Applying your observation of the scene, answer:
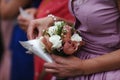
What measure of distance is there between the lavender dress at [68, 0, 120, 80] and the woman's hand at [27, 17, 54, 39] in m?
0.21

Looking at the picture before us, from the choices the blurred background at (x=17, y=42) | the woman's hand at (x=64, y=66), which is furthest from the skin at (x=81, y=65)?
the blurred background at (x=17, y=42)

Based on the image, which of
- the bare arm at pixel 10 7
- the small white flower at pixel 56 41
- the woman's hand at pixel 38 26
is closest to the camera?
the small white flower at pixel 56 41

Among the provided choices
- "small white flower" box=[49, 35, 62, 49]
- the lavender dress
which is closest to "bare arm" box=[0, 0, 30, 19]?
the lavender dress

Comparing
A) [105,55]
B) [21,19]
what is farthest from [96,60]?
[21,19]

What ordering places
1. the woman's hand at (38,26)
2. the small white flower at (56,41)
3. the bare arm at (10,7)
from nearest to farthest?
the small white flower at (56,41)
the woman's hand at (38,26)
the bare arm at (10,7)

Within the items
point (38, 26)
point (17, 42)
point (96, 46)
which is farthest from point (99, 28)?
point (17, 42)

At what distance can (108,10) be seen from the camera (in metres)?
1.71

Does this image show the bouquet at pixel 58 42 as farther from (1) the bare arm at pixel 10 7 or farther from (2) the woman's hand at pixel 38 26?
(1) the bare arm at pixel 10 7

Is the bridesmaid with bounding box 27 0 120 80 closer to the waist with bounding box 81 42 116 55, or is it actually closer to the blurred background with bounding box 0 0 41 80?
the waist with bounding box 81 42 116 55

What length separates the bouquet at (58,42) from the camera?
1.69 metres

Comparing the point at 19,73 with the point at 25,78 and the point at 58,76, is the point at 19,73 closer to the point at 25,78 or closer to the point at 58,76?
the point at 25,78

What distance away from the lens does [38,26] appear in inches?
80.0

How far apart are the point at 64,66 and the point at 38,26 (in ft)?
1.15

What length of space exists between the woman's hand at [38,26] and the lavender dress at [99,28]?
205 mm
